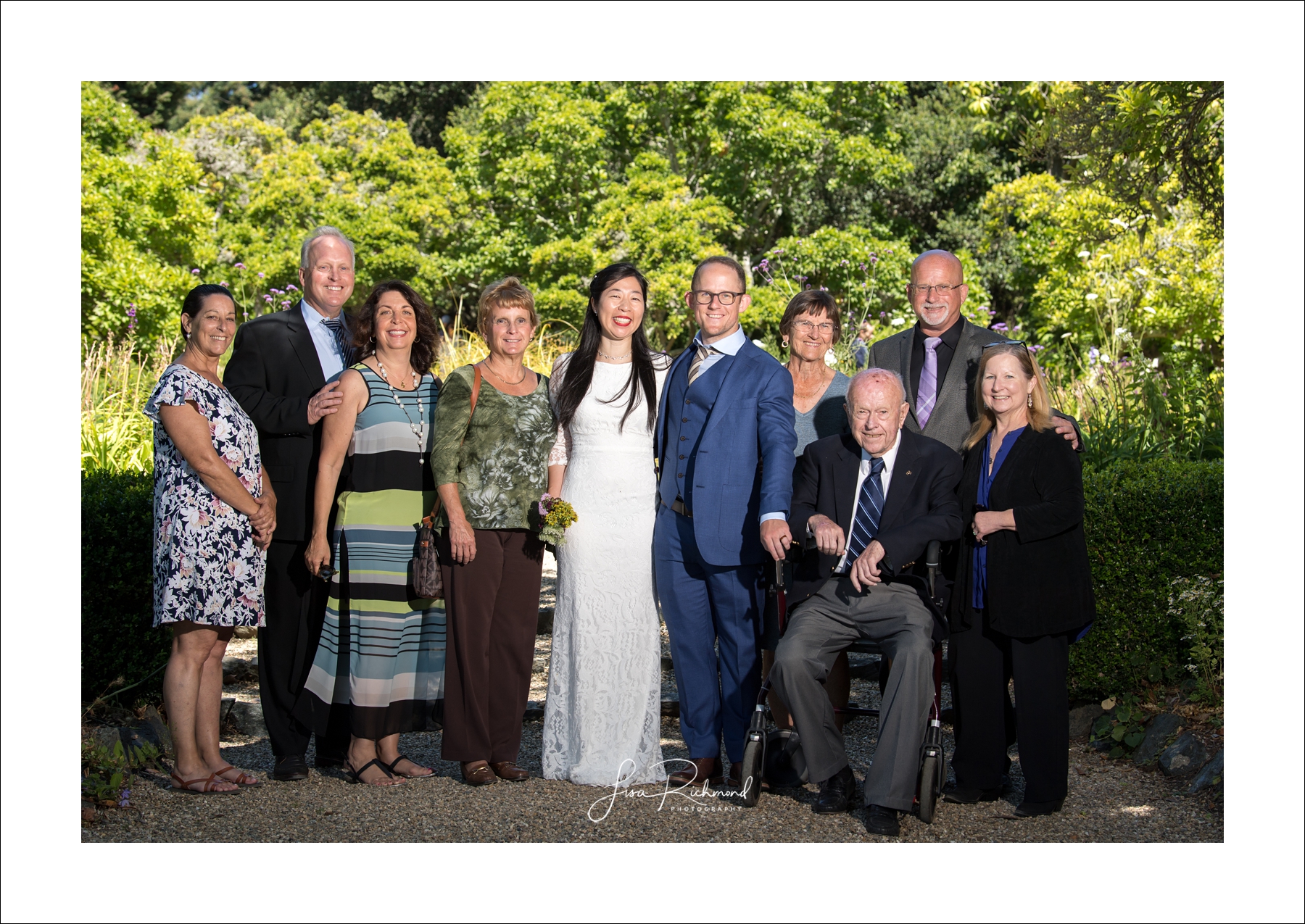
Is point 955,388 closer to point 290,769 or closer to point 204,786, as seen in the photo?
point 290,769

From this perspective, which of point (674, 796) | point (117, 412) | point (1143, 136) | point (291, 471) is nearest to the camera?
point (674, 796)

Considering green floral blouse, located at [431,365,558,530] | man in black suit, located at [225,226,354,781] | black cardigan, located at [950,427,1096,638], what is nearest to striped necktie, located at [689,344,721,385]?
green floral blouse, located at [431,365,558,530]

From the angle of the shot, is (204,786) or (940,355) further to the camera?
(940,355)

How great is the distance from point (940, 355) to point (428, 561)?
2.39 m

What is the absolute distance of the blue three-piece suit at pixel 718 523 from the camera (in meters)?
4.42

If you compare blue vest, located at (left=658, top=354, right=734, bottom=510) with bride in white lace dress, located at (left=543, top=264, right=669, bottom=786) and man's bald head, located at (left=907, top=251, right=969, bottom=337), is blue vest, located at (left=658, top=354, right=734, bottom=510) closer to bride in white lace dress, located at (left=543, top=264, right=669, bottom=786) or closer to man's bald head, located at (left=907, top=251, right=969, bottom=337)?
bride in white lace dress, located at (left=543, top=264, right=669, bottom=786)

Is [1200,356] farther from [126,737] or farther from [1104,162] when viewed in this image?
[126,737]

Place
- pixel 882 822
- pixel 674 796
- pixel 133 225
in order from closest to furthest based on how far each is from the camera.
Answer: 1. pixel 882 822
2. pixel 674 796
3. pixel 133 225

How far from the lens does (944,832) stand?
3975 mm

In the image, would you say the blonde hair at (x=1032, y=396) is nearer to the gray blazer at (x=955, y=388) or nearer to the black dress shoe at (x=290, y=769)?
the gray blazer at (x=955, y=388)

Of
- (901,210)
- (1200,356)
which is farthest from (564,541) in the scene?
(901,210)

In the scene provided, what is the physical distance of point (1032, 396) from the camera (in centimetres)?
427

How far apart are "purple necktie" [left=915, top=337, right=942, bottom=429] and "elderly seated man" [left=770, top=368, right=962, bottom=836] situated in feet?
1.46

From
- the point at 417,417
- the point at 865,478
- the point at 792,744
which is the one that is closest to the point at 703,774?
the point at 792,744
